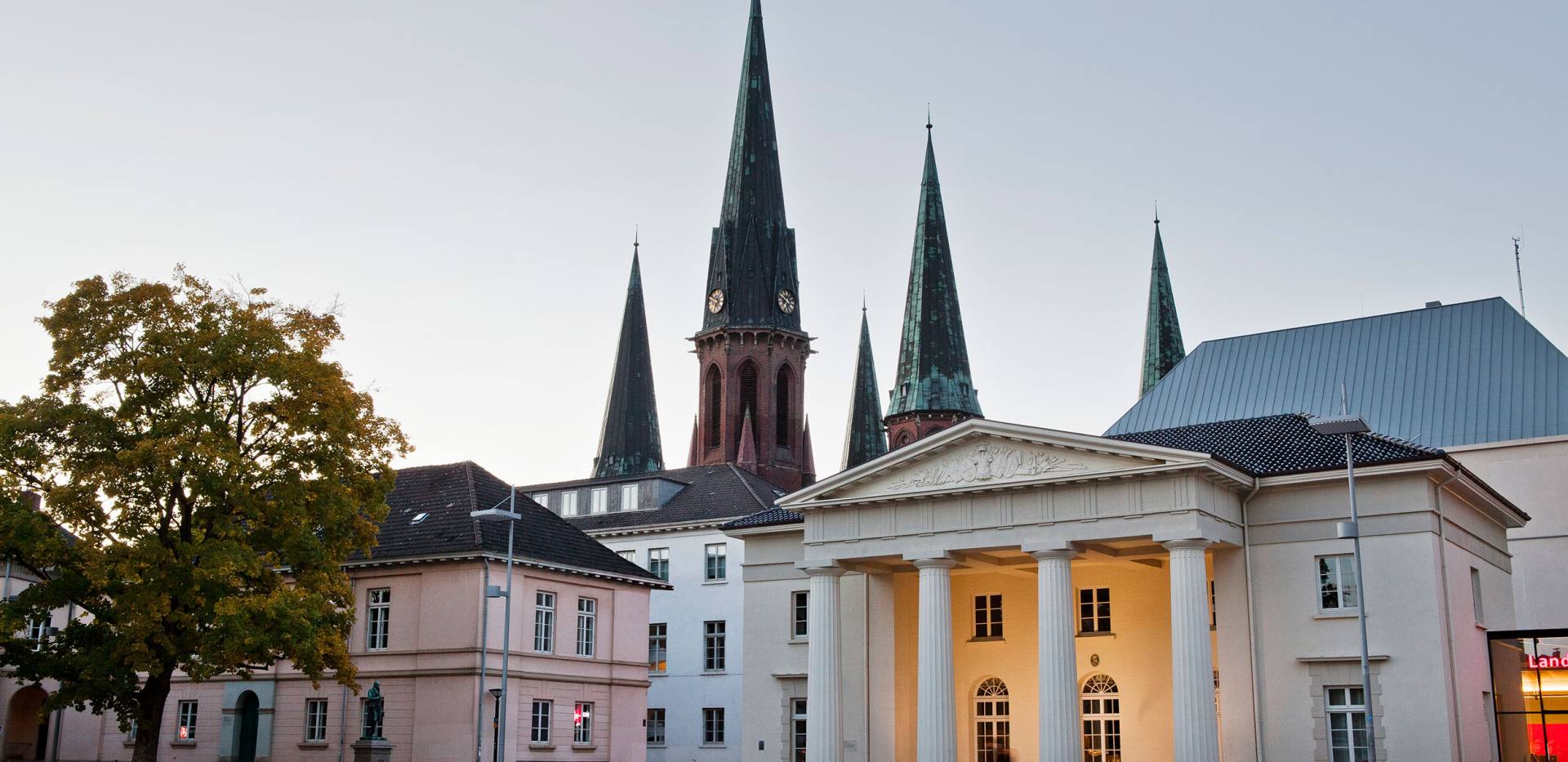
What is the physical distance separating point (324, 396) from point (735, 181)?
61.5 metres

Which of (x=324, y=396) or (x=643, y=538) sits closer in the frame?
(x=324, y=396)

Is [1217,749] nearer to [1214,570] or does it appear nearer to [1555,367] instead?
[1214,570]

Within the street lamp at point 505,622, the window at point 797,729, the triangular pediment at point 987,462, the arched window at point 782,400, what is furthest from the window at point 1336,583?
the arched window at point 782,400

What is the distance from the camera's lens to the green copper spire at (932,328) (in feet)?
303

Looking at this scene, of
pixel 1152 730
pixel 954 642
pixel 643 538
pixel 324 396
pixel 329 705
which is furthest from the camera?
pixel 643 538

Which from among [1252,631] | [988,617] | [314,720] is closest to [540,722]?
[314,720]

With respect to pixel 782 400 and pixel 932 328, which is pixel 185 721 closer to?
pixel 782 400

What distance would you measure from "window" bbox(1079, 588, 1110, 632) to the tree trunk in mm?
22877

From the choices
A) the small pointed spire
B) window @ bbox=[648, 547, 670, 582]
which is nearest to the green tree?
window @ bbox=[648, 547, 670, 582]

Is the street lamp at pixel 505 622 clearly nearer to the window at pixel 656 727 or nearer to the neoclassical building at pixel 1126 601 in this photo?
the neoclassical building at pixel 1126 601

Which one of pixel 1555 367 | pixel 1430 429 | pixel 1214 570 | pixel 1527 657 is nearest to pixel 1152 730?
pixel 1214 570

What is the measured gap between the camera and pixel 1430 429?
48.2 m

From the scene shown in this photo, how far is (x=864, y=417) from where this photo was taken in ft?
334

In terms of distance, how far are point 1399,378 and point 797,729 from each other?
2397cm
